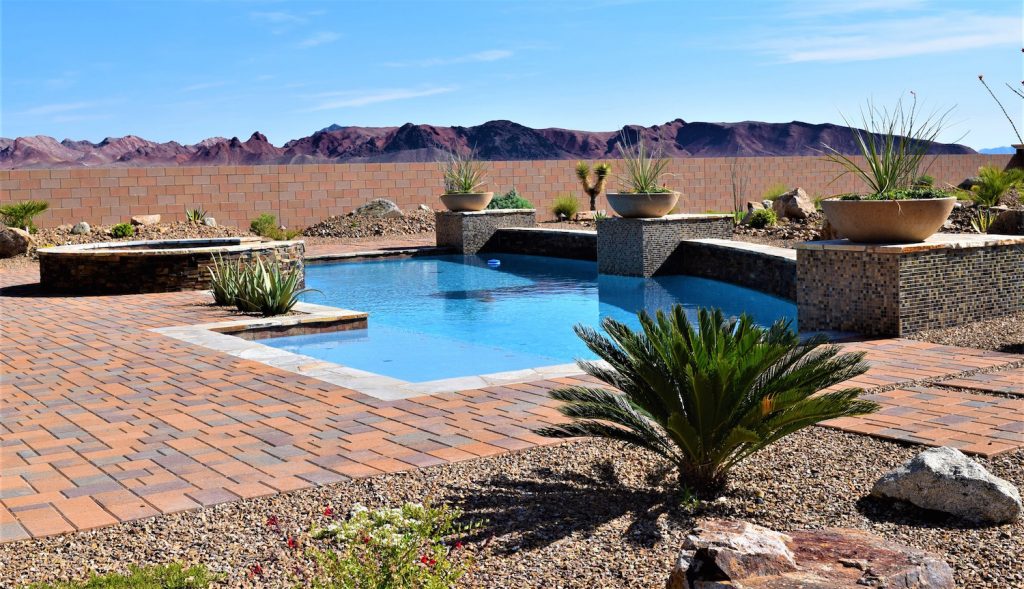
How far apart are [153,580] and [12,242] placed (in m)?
16.3

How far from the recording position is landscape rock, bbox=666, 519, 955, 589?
2730mm

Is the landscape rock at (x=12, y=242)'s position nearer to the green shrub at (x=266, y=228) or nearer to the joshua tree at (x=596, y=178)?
the green shrub at (x=266, y=228)

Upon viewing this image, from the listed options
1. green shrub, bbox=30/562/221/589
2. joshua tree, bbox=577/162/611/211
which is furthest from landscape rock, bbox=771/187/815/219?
green shrub, bbox=30/562/221/589

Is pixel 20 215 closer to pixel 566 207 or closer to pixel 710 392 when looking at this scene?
pixel 566 207

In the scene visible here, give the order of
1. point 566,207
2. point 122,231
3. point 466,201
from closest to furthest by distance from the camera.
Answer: point 122,231, point 466,201, point 566,207

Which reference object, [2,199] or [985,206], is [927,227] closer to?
[985,206]

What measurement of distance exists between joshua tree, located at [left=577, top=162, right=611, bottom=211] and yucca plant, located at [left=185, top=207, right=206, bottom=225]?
9.52m

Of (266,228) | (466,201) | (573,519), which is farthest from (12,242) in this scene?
(573,519)

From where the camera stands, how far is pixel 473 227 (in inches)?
811

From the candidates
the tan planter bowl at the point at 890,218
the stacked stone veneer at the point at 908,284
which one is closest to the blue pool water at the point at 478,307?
the stacked stone veneer at the point at 908,284

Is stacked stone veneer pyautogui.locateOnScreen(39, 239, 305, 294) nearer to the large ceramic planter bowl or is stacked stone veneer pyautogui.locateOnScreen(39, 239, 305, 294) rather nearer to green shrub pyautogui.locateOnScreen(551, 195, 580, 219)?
the large ceramic planter bowl

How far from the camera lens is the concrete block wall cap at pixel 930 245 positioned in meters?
7.94

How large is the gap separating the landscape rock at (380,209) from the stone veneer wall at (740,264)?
10.9 metres

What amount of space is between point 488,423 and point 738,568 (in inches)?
111
